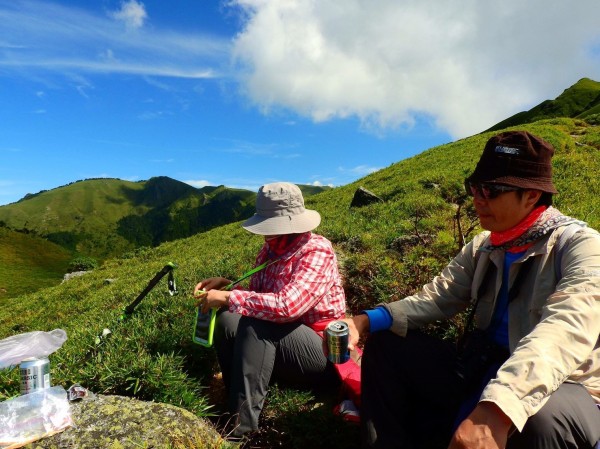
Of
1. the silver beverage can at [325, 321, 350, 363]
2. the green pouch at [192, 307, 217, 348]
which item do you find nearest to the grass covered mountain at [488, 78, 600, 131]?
the green pouch at [192, 307, 217, 348]

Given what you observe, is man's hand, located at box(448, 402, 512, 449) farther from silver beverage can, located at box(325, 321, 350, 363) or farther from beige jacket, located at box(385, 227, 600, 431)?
silver beverage can, located at box(325, 321, 350, 363)

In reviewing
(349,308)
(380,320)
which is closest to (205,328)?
(380,320)

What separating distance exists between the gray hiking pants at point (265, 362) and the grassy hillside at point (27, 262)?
57542 mm

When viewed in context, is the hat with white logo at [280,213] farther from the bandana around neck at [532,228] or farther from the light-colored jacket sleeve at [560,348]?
the light-colored jacket sleeve at [560,348]

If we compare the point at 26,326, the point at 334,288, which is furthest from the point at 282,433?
the point at 26,326

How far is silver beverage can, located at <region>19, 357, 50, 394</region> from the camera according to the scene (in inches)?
131

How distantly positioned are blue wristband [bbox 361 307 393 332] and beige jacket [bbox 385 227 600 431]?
711 mm

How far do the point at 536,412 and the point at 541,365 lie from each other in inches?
9.6

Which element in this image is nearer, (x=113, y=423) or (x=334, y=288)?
(x=113, y=423)

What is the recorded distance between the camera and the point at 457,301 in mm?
3537

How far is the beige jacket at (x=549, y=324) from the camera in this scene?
207 cm

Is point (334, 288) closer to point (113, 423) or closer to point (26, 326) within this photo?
point (113, 423)

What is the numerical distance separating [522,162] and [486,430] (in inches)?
63.5

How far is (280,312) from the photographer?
391cm
